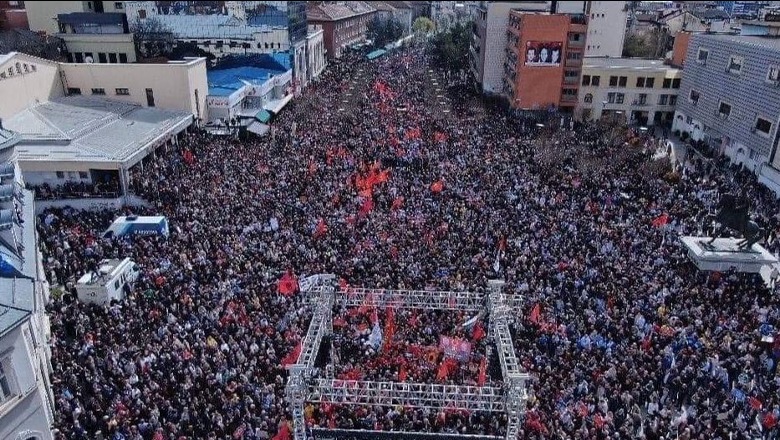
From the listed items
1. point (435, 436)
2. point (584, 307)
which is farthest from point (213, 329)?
point (584, 307)

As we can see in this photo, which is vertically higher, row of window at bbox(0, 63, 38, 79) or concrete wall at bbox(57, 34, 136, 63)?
row of window at bbox(0, 63, 38, 79)

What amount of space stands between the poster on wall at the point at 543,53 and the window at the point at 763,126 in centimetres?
1634

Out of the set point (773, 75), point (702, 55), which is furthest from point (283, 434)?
point (702, 55)

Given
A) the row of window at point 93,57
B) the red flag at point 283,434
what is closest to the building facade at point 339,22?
the row of window at point 93,57

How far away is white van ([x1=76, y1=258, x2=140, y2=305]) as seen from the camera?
1752 centimetres

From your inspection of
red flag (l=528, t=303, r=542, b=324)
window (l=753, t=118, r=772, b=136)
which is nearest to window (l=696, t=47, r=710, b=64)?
window (l=753, t=118, r=772, b=136)

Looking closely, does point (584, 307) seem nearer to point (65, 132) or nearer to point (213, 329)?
point (213, 329)

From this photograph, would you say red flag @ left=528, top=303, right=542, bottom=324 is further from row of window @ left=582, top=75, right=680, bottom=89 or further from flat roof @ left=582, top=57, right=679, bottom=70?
flat roof @ left=582, top=57, right=679, bottom=70

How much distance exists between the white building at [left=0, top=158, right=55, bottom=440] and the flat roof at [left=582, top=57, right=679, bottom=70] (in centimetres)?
4182

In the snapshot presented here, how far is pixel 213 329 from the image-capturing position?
1644 cm

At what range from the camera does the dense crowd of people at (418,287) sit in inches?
543

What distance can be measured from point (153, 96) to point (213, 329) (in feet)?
77.7

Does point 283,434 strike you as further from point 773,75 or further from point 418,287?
point 773,75

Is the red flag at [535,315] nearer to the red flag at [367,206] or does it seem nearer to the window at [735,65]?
the red flag at [367,206]
